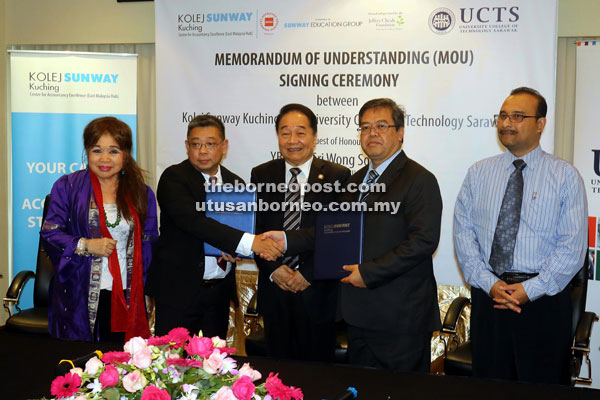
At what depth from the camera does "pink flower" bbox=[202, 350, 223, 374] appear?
1.26m

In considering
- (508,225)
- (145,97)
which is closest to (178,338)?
(508,225)

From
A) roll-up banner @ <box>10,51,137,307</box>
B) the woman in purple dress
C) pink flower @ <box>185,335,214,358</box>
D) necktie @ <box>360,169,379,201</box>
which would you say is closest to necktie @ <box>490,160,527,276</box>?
necktie @ <box>360,169,379,201</box>

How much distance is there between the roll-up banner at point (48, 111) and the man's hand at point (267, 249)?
229 cm

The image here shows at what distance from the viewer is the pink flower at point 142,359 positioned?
49.6 inches

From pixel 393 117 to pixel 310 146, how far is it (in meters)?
0.58

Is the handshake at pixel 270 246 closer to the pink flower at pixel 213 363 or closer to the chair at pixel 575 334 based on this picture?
the chair at pixel 575 334

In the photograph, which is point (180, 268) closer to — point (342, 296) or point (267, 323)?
point (267, 323)

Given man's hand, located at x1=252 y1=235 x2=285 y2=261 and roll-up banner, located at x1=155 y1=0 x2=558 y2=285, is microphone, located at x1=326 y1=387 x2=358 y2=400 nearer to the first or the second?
man's hand, located at x1=252 y1=235 x2=285 y2=261

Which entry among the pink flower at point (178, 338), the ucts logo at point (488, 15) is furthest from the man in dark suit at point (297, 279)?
the pink flower at point (178, 338)

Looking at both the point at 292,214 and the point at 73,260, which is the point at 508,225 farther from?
the point at 73,260

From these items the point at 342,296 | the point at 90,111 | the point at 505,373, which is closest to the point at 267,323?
the point at 342,296

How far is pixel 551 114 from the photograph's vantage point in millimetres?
4199

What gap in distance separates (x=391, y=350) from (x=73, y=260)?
1714 mm

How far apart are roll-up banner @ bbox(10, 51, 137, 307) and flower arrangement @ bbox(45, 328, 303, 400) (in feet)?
13.1
